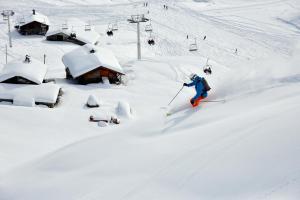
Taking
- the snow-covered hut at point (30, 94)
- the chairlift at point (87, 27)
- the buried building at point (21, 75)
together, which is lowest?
the snow-covered hut at point (30, 94)

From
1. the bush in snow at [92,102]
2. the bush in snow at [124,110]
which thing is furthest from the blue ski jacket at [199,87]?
the bush in snow at [92,102]

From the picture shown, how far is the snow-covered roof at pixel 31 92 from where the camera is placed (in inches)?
939

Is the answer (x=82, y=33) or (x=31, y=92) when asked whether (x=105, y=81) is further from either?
(x=82, y=33)

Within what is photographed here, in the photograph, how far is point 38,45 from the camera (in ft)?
135

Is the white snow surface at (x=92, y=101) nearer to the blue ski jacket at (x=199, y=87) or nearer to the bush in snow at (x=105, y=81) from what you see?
the bush in snow at (x=105, y=81)

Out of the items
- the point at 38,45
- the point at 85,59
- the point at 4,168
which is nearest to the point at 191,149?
the point at 4,168

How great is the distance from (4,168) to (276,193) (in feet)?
32.0

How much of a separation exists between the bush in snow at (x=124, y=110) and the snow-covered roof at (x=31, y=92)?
4044mm

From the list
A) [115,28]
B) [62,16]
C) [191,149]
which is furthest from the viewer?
[62,16]

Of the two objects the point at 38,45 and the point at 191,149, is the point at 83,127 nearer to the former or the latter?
the point at 191,149

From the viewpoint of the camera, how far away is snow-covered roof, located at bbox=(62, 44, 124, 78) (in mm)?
28891

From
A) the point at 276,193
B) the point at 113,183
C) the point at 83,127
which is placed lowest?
the point at 83,127

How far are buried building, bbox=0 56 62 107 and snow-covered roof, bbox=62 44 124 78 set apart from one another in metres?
2.47

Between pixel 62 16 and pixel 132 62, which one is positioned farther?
pixel 62 16
